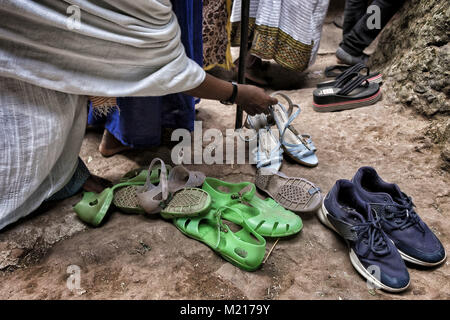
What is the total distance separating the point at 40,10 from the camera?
0.83 m

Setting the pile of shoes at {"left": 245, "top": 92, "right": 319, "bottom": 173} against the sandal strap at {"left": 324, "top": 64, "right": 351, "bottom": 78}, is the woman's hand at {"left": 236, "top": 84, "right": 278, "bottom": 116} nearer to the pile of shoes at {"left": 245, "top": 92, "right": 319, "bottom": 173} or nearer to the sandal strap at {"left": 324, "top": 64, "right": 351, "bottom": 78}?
the pile of shoes at {"left": 245, "top": 92, "right": 319, "bottom": 173}

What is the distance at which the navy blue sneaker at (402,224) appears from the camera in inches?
40.6

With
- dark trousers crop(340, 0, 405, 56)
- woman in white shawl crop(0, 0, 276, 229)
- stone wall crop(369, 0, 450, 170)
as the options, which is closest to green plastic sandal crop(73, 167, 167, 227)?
woman in white shawl crop(0, 0, 276, 229)

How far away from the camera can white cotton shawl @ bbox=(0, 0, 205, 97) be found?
2.83ft

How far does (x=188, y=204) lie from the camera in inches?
46.1

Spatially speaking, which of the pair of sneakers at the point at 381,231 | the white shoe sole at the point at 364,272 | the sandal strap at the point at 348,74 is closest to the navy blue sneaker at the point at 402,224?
the pair of sneakers at the point at 381,231

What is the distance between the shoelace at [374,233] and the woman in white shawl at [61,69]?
29.2 inches

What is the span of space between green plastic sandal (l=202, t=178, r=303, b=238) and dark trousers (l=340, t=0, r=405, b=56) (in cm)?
195

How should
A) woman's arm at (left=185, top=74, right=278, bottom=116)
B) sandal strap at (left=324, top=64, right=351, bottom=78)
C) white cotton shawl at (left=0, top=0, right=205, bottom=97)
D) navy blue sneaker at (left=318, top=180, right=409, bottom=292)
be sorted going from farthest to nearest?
sandal strap at (left=324, top=64, right=351, bottom=78) → woman's arm at (left=185, top=74, right=278, bottom=116) → navy blue sneaker at (left=318, top=180, right=409, bottom=292) → white cotton shawl at (left=0, top=0, right=205, bottom=97)
